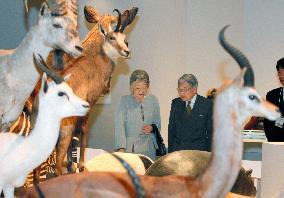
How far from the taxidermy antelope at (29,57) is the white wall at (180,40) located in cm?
199

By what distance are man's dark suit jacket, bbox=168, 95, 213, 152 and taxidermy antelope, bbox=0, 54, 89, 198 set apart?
1.56 metres

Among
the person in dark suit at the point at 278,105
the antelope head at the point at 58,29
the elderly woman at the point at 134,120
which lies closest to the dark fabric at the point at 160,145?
the elderly woman at the point at 134,120

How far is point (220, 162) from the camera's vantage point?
2.08m

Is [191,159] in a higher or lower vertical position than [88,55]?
lower

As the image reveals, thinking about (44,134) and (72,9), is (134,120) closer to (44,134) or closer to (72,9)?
(72,9)

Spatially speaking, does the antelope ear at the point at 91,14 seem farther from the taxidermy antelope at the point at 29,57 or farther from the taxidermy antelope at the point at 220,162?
the taxidermy antelope at the point at 220,162

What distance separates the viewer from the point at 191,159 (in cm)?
317

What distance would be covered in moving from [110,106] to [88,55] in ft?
7.44

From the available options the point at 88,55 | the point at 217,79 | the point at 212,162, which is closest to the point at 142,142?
the point at 88,55

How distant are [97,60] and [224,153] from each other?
1132mm

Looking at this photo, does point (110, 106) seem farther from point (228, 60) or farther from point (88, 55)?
point (88, 55)

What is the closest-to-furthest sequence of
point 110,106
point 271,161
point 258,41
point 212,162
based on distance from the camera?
point 212,162 → point 271,161 → point 110,106 → point 258,41

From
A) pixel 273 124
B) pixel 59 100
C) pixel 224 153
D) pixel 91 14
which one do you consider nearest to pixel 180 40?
pixel 273 124

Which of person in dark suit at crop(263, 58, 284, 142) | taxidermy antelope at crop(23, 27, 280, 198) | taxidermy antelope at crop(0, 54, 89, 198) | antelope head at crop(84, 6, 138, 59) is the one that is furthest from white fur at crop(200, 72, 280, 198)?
person in dark suit at crop(263, 58, 284, 142)
